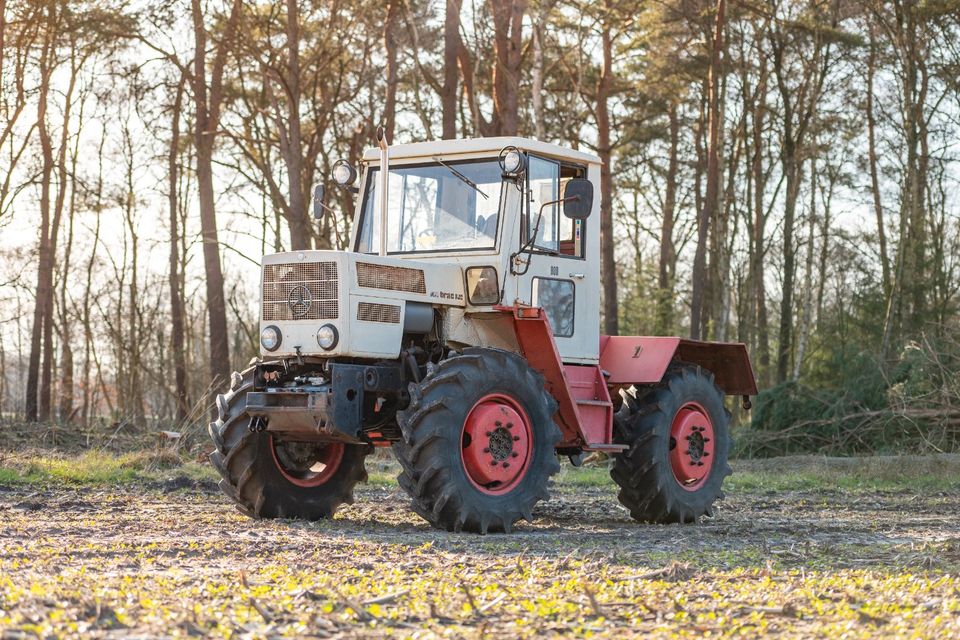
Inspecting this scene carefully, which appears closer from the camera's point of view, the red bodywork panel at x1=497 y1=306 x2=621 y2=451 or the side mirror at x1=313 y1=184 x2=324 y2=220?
the red bodywork panel at x1=497 y1=306 x2=621 y2=451

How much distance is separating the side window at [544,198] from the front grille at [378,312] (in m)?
1.31

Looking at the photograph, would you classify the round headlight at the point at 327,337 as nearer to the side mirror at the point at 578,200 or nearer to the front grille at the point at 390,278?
the front grille at the point at 390,278

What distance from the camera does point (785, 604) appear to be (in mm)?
5758

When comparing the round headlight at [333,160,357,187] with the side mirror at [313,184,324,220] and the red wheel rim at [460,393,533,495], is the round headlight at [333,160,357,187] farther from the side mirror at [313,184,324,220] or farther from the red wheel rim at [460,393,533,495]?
the red wheel rim at [460,393,533,495]

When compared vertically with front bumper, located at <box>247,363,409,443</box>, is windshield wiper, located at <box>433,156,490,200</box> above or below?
above

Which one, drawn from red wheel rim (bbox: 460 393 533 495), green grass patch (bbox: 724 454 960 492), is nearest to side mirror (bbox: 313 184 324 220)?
red wheel rim (bbox: 460 393 533 495)

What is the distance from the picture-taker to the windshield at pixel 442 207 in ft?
33.0

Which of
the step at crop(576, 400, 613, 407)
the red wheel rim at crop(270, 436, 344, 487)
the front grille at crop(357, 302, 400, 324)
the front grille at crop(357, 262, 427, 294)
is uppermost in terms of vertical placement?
the front grille at crop(357, 262, 427, 294)

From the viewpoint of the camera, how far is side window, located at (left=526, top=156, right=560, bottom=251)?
10.1m

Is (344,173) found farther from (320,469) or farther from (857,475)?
(857,475)

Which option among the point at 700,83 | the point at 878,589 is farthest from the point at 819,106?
the point at 878,589

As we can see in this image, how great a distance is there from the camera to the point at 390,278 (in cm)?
950

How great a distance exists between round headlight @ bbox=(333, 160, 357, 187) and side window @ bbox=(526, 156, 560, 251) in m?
1.45

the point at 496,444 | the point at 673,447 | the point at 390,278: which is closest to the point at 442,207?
the point at 390,278
